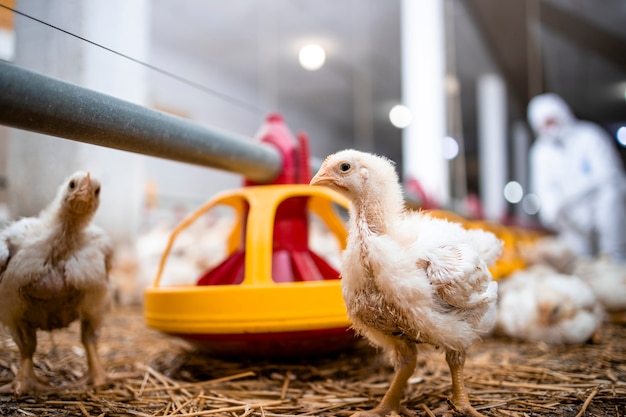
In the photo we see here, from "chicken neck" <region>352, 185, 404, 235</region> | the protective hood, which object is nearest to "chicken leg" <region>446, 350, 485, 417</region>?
"chicken neck" <region>352, 185, 404, 235</region>

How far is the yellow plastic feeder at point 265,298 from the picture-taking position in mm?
1312

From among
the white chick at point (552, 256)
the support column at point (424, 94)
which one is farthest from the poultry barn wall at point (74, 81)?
the support column at point (424, 94)

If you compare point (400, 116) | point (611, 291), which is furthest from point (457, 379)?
point (400, 116)

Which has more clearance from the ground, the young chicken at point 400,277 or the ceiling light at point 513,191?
the ceiling light at point 513,191

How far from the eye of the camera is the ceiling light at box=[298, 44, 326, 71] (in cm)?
542

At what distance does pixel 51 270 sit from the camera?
1.13 meters

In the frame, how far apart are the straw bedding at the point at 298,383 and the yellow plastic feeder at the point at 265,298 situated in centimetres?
9

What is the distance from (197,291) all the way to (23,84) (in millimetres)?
686

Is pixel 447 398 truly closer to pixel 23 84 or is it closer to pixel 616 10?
pixel 23 84

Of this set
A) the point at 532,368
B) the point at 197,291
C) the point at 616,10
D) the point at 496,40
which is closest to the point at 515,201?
the point at 496,40

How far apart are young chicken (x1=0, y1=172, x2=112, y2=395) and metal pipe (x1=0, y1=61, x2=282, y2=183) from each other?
0.43 feet

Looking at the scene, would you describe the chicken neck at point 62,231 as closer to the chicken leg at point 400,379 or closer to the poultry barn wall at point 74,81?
the poultry barn wall at point 74,81

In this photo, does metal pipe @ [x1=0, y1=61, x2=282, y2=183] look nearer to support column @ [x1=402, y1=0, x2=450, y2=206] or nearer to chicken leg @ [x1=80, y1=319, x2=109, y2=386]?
chicken leg @ [x1=80, y1=319, x2=109, y2=386]

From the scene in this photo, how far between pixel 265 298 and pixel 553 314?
1337 millimetres
